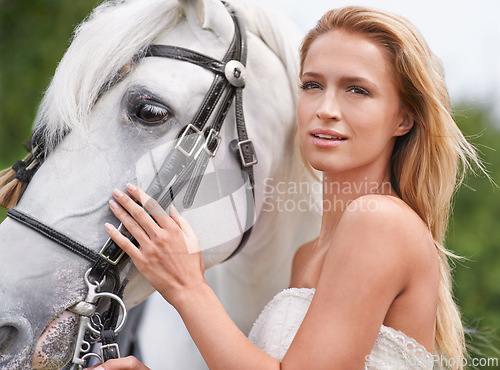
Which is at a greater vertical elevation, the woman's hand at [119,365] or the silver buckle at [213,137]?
the silver buckle at [213,137]

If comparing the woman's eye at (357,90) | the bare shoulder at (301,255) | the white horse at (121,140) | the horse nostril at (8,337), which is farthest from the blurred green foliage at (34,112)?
the horse nostril at (8,337)

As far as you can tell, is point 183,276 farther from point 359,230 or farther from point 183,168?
point 359,230

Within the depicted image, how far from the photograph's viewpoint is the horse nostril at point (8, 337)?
1277mm

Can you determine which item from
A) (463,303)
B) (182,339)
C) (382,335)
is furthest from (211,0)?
(463,303)

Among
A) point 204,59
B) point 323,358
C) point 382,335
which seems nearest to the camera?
point 323,358

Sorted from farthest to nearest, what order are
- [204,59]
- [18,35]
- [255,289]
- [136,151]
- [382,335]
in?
1. [18,35]
2. [255,289]
3. [204,59]
4. [136,151]
5. [382,335]

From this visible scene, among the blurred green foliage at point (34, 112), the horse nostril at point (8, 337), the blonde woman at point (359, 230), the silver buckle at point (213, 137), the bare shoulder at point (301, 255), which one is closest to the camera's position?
the blonde woman at point (359, 230)

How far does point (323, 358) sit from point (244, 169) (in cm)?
73

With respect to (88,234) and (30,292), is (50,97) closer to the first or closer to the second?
(88,234)

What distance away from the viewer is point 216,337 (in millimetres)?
1191

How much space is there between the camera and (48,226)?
135cm

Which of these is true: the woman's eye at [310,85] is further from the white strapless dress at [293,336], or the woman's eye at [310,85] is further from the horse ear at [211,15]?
the white strapless dress at [293,336]

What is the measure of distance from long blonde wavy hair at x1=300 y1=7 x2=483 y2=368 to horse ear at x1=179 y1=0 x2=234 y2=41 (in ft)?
1.14

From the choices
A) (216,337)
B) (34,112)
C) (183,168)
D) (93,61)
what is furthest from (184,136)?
(34,112)
